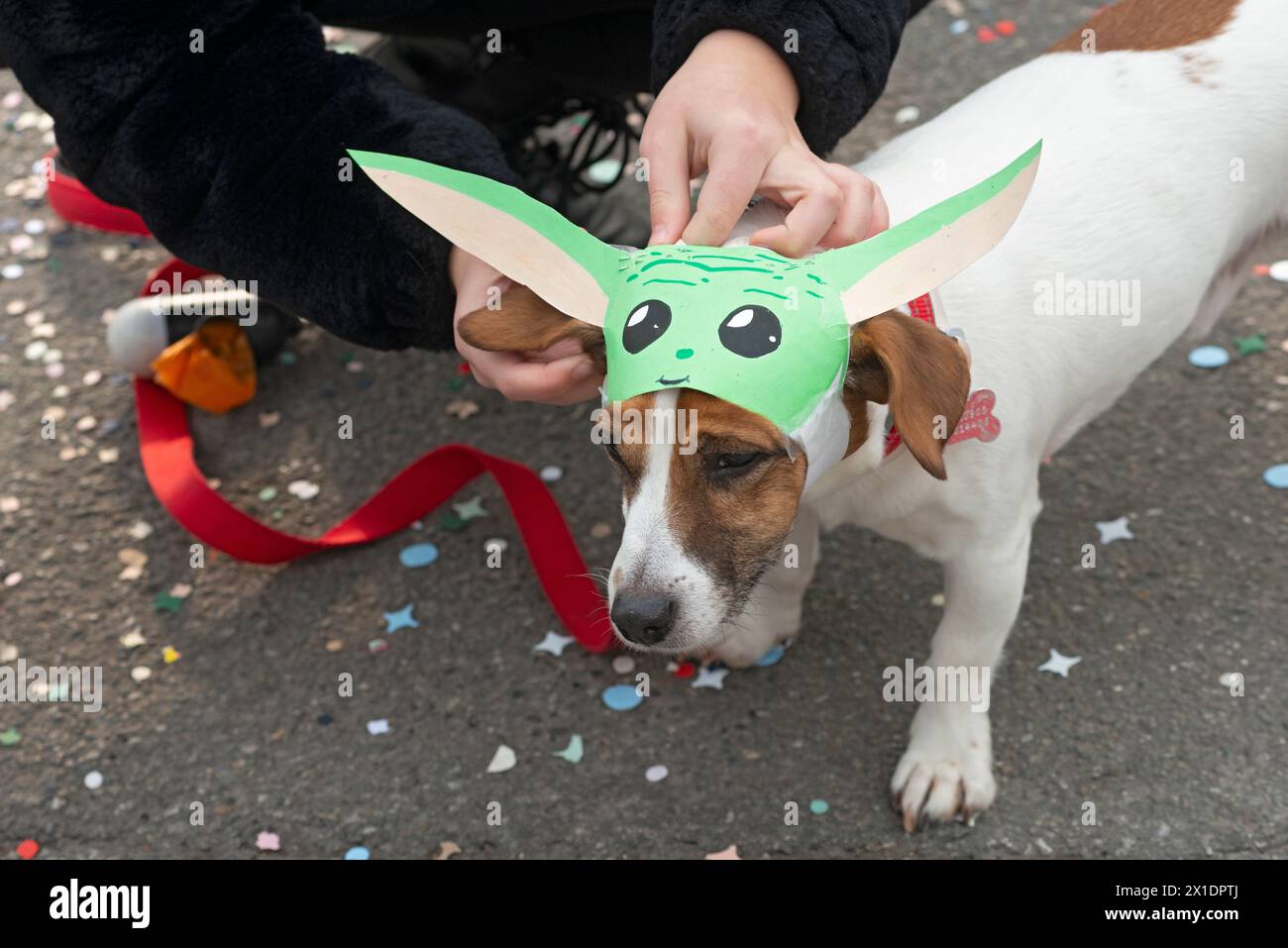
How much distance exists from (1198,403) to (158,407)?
2570mm

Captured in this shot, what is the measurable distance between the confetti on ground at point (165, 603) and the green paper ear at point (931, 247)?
1.87 metres

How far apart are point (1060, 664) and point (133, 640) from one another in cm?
201

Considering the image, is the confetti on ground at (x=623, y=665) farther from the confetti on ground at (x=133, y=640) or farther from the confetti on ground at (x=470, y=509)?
the confetti on ground at (x=133, y=640)

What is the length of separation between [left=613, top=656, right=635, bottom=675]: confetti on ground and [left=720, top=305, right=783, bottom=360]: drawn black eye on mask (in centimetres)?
123

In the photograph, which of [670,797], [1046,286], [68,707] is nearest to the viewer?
[1046,286]

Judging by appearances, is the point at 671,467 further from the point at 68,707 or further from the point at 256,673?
the point at 68,707

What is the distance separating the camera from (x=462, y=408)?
3330mm

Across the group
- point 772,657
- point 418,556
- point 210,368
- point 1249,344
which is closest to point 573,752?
point 772,657

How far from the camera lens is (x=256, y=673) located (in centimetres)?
280

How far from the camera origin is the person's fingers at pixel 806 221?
1811mm

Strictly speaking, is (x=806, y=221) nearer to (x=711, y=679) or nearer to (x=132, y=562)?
(x=711, y=679)

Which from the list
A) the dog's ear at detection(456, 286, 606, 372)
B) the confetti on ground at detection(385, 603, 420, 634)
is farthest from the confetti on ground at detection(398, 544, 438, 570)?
the dog's ear at detection(456, 286, 606, 372)

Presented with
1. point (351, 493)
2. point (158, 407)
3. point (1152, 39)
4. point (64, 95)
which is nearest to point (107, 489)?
point (158, 407)

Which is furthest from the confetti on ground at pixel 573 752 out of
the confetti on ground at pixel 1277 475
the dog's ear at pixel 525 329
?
the confetti on ground at pixel 1277 475
